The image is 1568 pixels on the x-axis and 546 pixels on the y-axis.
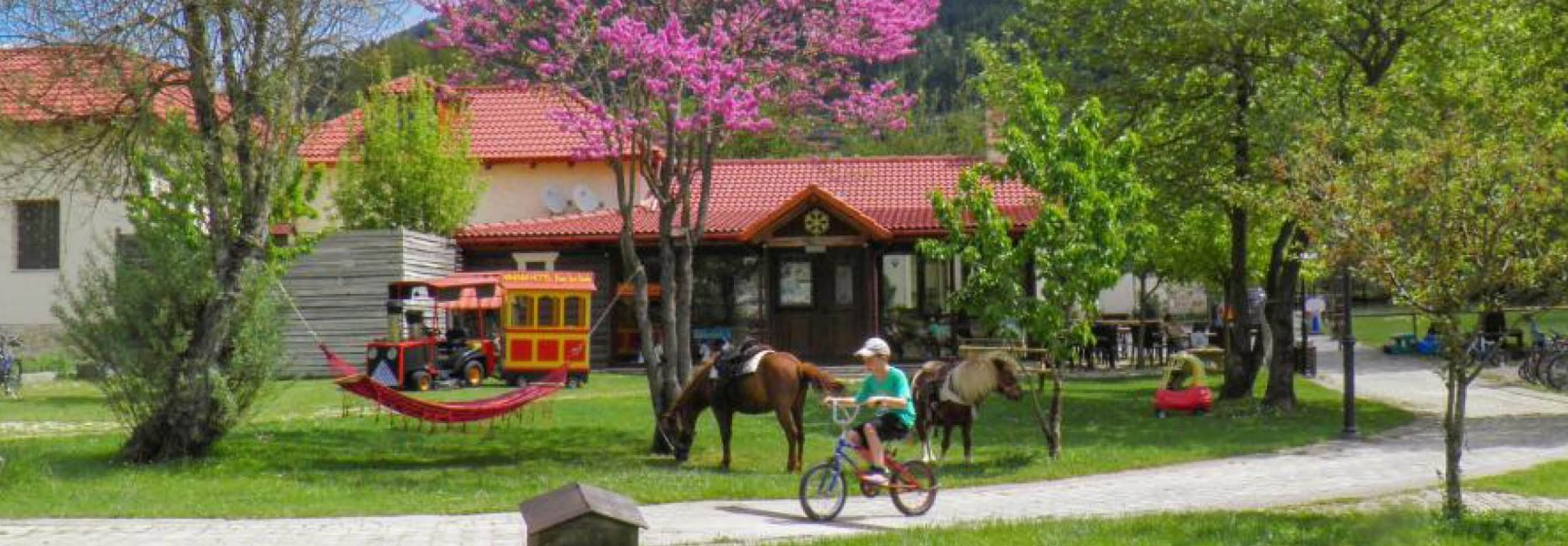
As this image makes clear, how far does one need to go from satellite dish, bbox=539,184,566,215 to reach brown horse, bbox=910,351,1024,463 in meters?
21.8

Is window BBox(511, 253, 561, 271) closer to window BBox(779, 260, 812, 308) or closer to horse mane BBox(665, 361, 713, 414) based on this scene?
window BBox(779, 260, 812, 308)

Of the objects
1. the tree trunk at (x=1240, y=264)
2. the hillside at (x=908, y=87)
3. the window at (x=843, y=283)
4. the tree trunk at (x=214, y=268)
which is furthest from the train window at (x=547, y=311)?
the tree trunk at (x=1240, y=264)

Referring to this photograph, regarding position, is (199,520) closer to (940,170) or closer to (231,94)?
(231,94)

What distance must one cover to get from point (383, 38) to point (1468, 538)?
1181 centimetres

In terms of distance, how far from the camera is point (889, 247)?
31.6 metres

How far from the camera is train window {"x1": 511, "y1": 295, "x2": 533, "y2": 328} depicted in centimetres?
2584

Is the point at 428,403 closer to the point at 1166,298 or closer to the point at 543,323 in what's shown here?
the point at 543,323

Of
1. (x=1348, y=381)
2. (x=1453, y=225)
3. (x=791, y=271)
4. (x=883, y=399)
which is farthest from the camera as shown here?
(x=791, y=271)

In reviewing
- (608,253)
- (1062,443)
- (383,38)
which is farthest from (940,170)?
(383,38)

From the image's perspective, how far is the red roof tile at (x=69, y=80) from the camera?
15.5m

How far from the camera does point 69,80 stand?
51.5 feet

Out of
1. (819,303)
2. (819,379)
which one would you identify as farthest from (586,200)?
(819,379)

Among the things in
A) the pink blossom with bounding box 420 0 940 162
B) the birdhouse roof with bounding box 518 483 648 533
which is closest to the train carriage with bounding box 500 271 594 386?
the pink blossom with bounding box 420 0 940 162

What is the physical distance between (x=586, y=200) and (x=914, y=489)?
25.0m
